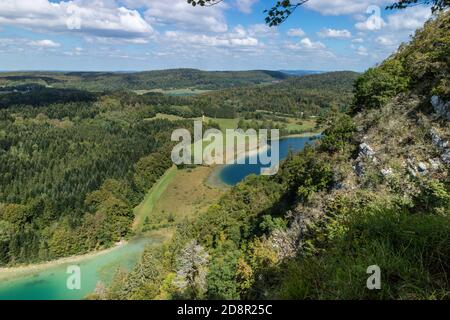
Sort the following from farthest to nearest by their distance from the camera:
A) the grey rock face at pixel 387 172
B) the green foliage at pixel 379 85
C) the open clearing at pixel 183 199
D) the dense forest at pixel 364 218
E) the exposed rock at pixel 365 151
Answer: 1. the open clearing at pixel 183 199
2. the green foliage at pixel 379 85
3. the exposed rock at pixel 365 151
4. the grey rock face at pixel 387 172
5. the dense forest at pixel 364 218

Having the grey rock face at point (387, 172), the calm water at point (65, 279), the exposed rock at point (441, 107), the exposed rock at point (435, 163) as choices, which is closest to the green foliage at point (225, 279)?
the grey rock face at point (387, 172)

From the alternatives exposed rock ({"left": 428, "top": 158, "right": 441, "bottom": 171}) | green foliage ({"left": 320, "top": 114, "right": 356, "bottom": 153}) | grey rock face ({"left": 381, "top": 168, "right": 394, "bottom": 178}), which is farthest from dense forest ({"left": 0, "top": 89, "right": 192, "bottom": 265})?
exposed rock ({"left": 428, "top": 158, "right": 441, "bottom": 171})

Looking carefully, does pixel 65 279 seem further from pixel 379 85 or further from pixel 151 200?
pixel 379 85

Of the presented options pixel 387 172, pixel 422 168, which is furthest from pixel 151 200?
pixel 422 168

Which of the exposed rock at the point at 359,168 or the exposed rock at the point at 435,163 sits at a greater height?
the exposed rock at the point at 435,163

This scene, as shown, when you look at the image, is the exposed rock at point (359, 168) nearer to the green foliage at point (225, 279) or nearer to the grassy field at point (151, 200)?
the green foliage at point (225, 279)
